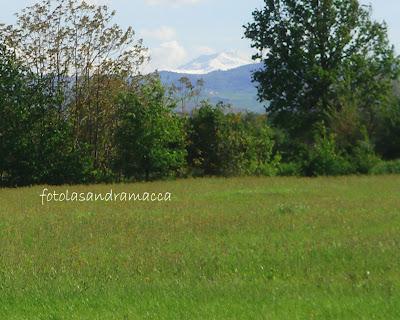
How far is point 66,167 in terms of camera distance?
29234mm

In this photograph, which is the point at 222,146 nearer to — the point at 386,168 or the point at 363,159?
the point at 363,159

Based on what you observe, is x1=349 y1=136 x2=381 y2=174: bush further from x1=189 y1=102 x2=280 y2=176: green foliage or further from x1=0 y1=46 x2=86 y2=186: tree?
x1=0 y1=46 x2=86 y2=186: tree

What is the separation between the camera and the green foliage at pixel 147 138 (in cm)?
2945

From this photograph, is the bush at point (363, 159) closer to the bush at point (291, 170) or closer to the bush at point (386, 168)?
the bush at point (386, 168)

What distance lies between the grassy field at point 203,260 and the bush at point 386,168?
13725mm

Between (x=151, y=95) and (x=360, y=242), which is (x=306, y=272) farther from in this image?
(x=151, y=95)

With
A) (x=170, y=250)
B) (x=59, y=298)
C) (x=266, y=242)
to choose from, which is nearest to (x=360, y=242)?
(x=266, y=242)

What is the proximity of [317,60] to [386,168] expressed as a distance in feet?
39.7

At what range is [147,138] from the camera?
1160 inches

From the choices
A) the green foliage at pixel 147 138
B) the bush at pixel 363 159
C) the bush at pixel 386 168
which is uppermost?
the green foliage at pixel 147 138

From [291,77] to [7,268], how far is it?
35246 millimetres

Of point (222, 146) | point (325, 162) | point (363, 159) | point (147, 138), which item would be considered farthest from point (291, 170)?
point (147, 138)

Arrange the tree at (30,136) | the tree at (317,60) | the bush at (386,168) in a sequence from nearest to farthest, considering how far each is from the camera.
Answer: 1. the tree at (30,136)
2. the bush at (386,168)
3. the tree at (317,60)

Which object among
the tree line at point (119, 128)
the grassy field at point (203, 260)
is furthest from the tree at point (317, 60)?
the grassy field at point (203, 260)
